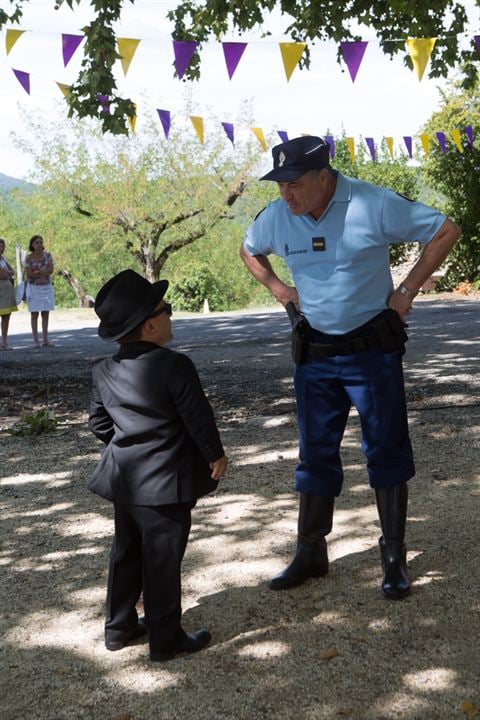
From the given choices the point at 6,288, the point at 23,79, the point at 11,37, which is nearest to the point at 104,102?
the point at 23,79

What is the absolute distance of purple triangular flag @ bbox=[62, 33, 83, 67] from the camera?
869cm

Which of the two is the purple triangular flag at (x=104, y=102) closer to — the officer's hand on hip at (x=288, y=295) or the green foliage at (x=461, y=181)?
the officer's hand on hip at (x=288, y=295)

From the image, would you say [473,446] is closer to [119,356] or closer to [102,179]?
[119,356]

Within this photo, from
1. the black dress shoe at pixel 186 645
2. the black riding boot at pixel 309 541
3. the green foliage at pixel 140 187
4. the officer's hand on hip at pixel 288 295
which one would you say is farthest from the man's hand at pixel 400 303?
the green foliage at pixel 140 187

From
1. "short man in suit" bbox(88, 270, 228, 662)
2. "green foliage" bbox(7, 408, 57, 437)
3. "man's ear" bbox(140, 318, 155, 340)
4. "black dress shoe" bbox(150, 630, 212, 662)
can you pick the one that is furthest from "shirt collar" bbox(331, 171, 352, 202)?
"green foliage" bbox(7, 408, 57, 437)

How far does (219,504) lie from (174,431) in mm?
2177

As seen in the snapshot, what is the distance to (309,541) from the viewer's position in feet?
13.1

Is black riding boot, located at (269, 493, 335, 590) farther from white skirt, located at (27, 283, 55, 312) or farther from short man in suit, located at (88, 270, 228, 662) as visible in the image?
white skirt, located at (27, 283, 55, 312)

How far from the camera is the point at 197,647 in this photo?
133 inches

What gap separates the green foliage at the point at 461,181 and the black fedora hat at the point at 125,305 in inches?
780

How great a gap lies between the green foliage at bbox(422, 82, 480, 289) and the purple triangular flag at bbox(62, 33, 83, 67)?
49.0 ft

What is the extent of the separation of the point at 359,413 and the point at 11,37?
6106mm

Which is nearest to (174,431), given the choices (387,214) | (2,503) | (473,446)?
(387,214)

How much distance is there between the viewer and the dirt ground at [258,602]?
3021 mm
